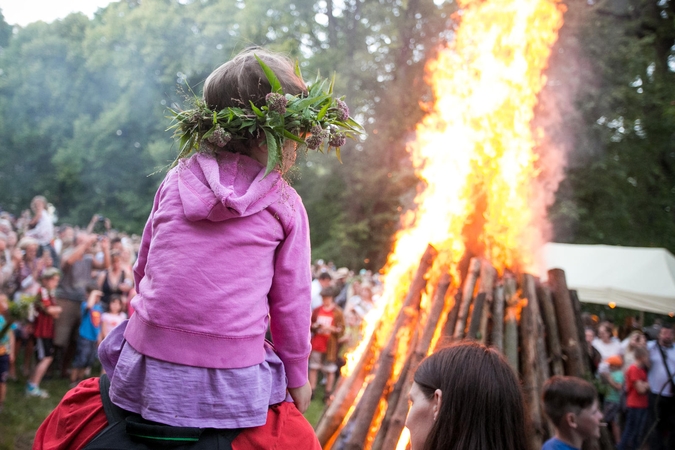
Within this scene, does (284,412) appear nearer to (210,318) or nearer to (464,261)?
(210,318)

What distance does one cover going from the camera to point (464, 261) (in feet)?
18.5

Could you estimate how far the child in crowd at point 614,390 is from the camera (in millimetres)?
8539

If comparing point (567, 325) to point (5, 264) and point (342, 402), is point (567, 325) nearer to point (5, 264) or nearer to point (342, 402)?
point (342, 402)

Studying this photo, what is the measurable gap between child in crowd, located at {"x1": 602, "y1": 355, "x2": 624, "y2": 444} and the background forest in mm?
9974

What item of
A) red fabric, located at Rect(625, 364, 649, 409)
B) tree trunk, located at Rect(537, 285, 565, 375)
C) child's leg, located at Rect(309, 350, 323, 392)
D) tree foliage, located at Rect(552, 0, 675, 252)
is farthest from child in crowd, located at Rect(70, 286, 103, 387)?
tree foliage, located at Rect(552, 0, 675, 252)

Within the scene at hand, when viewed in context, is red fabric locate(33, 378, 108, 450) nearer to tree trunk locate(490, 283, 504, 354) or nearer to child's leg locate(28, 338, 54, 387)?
tree trunk locate(490, 283, 504, 354)

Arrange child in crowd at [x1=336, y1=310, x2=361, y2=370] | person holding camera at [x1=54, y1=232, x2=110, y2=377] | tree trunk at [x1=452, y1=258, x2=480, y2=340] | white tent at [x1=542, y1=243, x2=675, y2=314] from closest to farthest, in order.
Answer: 1. tree trunk at [x1=452, y1=258, x2=480, y2=340]
2. person holding camera at [x1=54, y1=232, x2=110, y2=377]
3. child in crowd at [x1=336, y1=310, x2=361, y2=370]
4. white tent at [x1=542, y1=243, x2=675, y2=314]

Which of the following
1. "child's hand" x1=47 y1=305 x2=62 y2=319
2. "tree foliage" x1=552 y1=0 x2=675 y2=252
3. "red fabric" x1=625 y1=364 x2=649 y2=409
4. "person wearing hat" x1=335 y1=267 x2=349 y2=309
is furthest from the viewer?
"tree foliage" x1=552 y1=0 x2=675 y2=252

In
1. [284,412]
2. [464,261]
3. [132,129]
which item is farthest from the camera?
[132,129]

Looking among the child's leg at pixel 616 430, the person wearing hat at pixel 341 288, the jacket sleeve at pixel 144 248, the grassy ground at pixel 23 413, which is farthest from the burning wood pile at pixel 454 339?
the person wearing hat at pixel 341 288

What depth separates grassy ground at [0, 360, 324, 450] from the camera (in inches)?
239

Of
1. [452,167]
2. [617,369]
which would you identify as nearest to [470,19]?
[452,167]

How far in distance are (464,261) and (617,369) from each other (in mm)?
4904

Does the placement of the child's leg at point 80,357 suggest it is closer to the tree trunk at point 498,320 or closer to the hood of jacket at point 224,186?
the tree trunk at point 498,320
